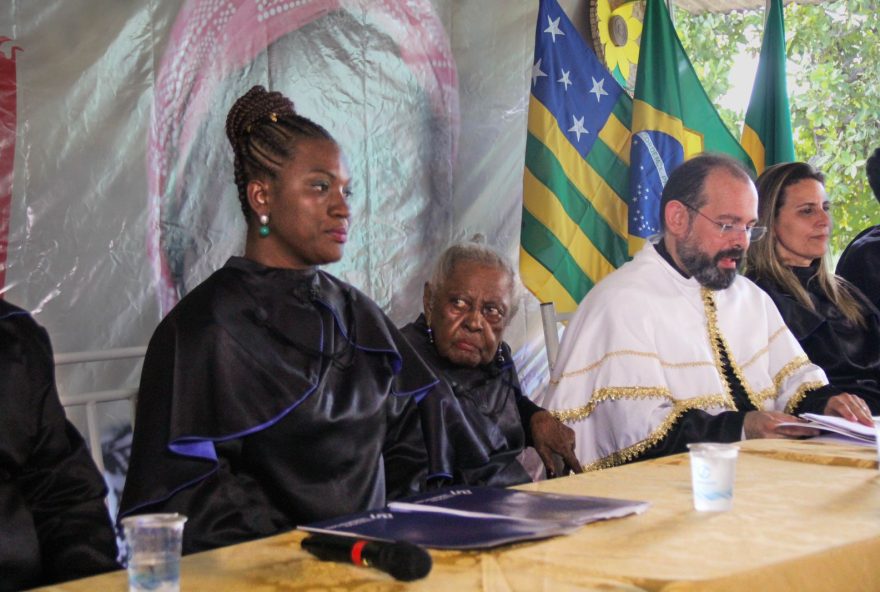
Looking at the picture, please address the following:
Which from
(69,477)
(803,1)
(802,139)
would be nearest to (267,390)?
(69,477)

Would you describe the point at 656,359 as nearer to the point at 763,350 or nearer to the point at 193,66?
the point at 763,350

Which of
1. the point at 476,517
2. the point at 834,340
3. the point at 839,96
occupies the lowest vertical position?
the point at 476,517

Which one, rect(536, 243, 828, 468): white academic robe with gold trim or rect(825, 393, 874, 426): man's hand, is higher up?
rect(536, 243, 828, 468): white academic robe with gold trim

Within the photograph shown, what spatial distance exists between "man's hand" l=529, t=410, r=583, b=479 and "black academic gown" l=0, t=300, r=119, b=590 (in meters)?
1.44

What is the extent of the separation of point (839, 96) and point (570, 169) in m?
3.03

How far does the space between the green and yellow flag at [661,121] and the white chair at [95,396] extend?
8.08 ft

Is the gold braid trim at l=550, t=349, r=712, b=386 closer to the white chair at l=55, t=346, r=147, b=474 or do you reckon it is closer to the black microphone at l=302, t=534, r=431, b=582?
the white chair at l=55, t=346, r=147, b=474

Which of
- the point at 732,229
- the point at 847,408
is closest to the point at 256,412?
the point at 847,408

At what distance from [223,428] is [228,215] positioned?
1.48m

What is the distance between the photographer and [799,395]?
3.40 m

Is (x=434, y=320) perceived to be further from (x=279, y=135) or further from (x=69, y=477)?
(x=69, y=477)

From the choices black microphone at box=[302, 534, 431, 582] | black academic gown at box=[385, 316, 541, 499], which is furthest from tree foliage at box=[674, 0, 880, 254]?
black microphone at box=[302, 534, 431, 582]

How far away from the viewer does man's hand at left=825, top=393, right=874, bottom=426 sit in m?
3.04

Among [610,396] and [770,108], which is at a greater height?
[770,108]
